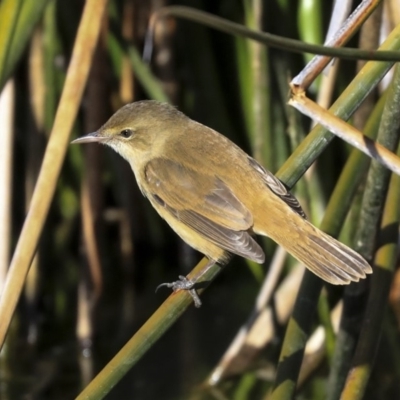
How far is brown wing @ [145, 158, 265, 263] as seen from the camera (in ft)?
9.29

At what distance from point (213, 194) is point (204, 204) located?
0.05m

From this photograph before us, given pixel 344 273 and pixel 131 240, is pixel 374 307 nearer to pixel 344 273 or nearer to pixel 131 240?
pixel 344 273

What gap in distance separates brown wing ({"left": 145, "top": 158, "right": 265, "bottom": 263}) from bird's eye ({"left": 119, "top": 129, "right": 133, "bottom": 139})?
0.53 feet

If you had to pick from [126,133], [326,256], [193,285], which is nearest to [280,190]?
[326,256]

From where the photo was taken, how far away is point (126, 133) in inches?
134

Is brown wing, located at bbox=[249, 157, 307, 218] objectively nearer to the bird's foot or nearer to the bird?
the bird

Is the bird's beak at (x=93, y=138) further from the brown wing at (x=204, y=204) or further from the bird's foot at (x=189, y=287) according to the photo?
the bird's foot at (x=189, y=287)

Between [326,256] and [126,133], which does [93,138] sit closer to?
[126,133]

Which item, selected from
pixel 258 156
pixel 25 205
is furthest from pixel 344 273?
pixel 25 205

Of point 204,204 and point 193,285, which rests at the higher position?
point 204,204

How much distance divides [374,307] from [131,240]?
2.50 metres

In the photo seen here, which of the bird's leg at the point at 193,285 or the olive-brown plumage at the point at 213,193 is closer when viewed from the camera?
the bird's leg at the point at 193,285

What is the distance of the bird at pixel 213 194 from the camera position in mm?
2648

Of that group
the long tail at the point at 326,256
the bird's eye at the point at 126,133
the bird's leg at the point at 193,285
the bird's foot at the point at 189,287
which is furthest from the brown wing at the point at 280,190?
the bird's eye at the point at 126,133
